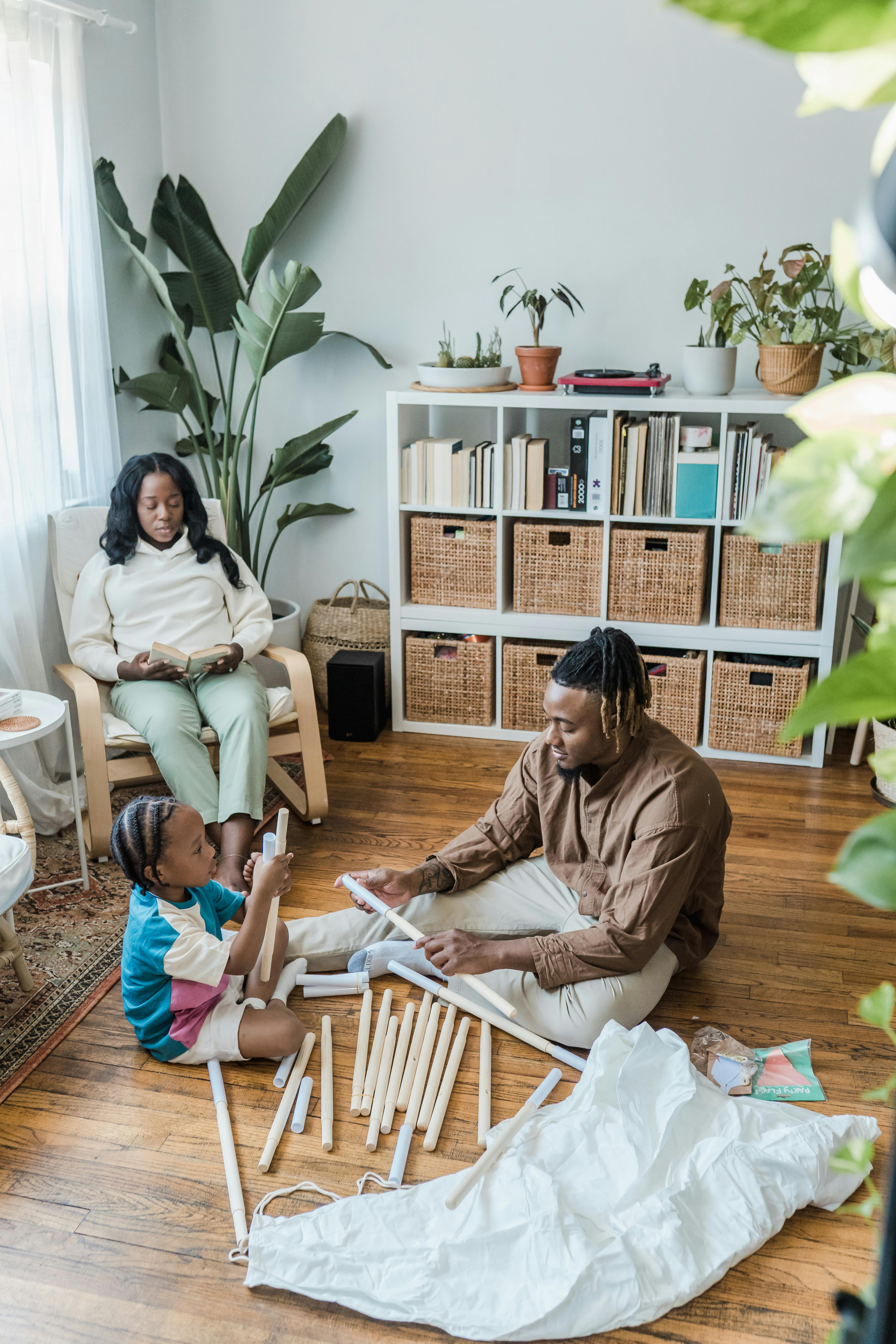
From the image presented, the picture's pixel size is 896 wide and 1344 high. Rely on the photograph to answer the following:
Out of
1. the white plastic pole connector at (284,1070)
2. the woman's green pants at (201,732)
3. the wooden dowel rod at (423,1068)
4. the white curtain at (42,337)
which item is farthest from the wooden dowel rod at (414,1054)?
the white curtain at (42,337)

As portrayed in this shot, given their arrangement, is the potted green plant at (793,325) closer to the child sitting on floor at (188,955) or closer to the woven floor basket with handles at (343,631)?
the woven floor basket with handles at (343,631)

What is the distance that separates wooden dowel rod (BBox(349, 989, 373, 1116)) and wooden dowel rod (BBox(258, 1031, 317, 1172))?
0.10 metres

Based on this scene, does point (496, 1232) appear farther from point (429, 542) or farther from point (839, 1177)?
point (429, 542)

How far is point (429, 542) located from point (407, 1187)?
2.41 meters

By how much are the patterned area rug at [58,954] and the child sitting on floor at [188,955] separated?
0.24 m

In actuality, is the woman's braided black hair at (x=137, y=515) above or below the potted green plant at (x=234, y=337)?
below

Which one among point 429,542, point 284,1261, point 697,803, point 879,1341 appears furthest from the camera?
point 429,542

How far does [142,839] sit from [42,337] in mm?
1900

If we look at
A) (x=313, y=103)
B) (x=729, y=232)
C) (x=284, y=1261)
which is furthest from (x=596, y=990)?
(x=313, y=103)

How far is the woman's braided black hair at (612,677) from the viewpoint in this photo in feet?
7.20

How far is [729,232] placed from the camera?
3.77 m

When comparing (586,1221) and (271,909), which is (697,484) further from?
(586,1221)

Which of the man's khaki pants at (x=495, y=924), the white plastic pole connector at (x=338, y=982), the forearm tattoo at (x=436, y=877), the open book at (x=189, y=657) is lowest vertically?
the white plastic pole connector at (x=338, y=982)

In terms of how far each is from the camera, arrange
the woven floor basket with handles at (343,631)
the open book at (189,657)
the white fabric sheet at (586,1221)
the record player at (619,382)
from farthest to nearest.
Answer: the woven floor basket with handles at (343,631), the record player at (619,382), the open book at (189,657), the white fabric sheet at (586,1221)
